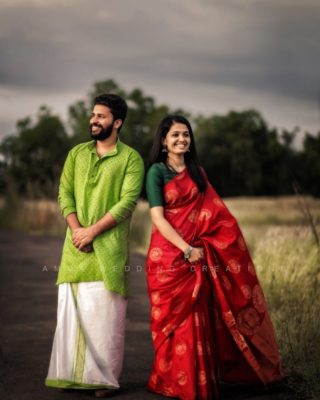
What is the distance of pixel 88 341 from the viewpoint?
17.0 ft

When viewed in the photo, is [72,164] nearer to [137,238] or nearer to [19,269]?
[19,269]

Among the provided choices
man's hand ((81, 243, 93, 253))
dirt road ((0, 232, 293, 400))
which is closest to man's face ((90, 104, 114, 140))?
man's hand ((81, 243, 93, 253))

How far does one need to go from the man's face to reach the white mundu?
39.7 inches

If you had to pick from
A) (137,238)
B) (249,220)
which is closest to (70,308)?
(137,238)

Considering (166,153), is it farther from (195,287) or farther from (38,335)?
(38,335)

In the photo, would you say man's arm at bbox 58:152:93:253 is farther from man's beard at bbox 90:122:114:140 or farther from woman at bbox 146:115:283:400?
woman at bbox 146:115:283:400

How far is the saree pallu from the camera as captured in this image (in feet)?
16.4

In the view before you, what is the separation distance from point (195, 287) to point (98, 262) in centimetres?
69

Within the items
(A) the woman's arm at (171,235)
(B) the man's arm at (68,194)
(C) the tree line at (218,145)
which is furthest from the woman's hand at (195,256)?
(C) the tree line at (218,145)

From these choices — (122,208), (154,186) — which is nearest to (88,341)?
(122,208)

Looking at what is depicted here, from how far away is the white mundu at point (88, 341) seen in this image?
515 cm

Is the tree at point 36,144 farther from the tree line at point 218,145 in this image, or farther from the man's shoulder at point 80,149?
the man's shoulder at point 80,149

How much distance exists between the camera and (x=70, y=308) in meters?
5.23

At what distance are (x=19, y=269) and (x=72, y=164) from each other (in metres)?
7.31
